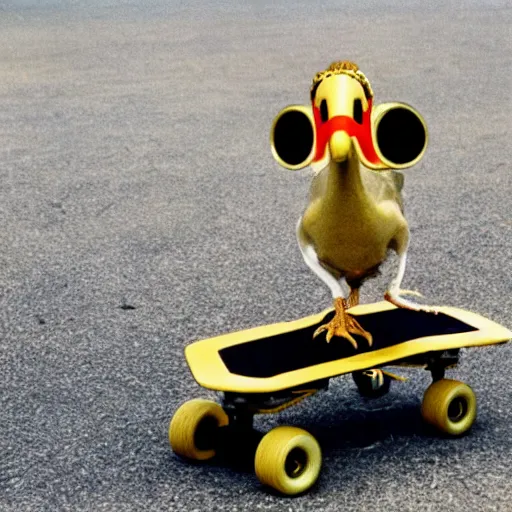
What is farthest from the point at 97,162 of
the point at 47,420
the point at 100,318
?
the point at 47,420

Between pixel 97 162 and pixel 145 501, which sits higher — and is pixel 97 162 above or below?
above

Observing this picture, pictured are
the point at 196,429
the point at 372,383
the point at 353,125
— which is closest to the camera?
the point at 353,125

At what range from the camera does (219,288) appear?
11.5 feet

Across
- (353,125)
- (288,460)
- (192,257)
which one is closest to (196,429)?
(288,460)

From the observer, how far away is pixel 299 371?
2191 mm

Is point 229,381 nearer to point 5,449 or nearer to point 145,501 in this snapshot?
point 145,501

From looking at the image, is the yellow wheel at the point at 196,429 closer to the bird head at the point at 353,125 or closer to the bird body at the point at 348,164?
the bird body at the point at 348,164

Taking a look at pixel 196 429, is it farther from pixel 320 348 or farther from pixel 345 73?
pixel 345 73

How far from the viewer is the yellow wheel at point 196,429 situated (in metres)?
2.28

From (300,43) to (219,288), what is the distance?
541 cm

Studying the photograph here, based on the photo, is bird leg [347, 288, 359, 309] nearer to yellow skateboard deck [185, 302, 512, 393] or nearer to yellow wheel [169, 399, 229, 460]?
yellow skateboard deck [185, 302, 512, 393]

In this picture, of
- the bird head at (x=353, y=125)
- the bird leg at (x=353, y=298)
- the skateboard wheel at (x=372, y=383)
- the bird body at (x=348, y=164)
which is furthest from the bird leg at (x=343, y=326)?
the bird head at (x=353, y=125)

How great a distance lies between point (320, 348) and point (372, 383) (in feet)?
1.02

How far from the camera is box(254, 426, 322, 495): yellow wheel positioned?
6.89 ft
